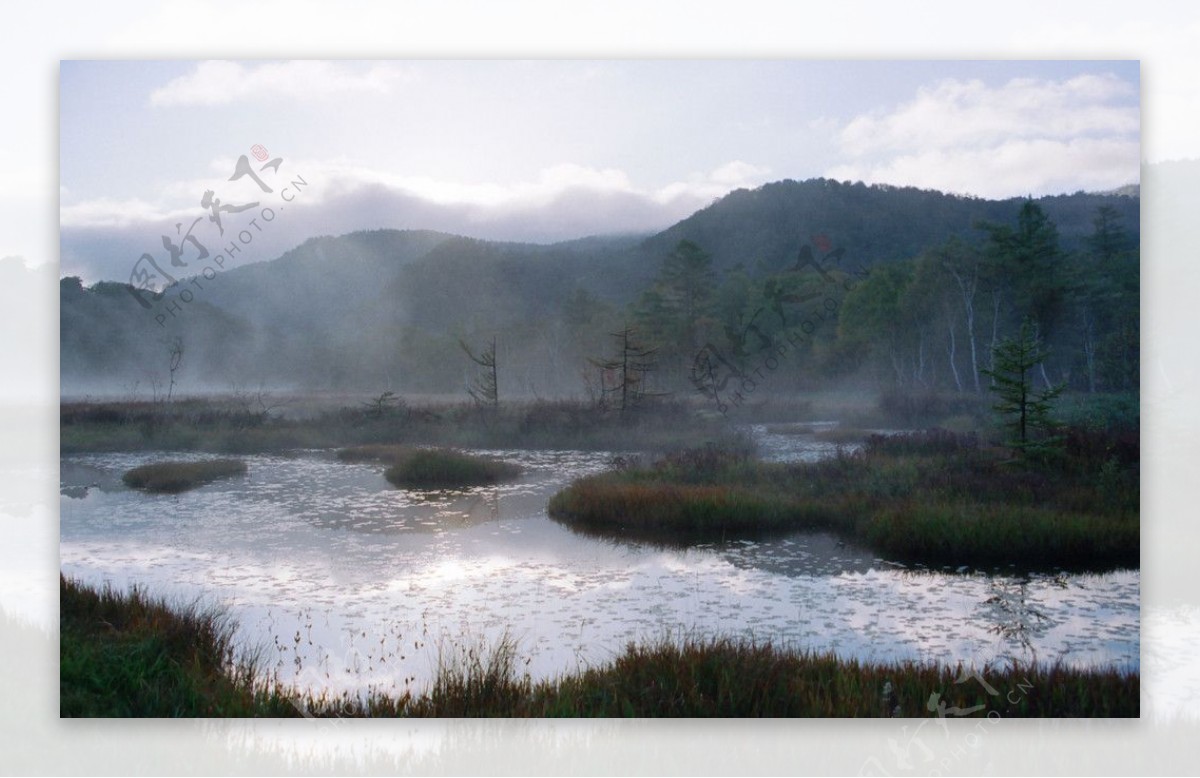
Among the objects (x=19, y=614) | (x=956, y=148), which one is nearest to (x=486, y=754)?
(x=19, y=614)

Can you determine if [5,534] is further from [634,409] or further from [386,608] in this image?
[634,409]

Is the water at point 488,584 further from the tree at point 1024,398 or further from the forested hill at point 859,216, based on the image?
the forested hill at point 859,216

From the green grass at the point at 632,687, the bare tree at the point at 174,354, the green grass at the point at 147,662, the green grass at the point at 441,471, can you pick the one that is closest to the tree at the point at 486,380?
the green grass at the point at 441,471

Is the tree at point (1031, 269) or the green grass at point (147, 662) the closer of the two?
the green grass at point (147, 662)

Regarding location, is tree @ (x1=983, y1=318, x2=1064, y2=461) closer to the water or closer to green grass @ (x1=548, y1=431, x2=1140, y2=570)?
green grass @ (x1=548, y1=431, x2=1140, y2=570)

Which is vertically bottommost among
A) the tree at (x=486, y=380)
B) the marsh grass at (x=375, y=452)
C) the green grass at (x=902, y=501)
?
the green grass at (x=902, y=501)

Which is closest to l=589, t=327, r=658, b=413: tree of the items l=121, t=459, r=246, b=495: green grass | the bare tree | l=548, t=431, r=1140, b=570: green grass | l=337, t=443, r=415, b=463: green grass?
l=548, t=431, r=1140, b=570: green grass
